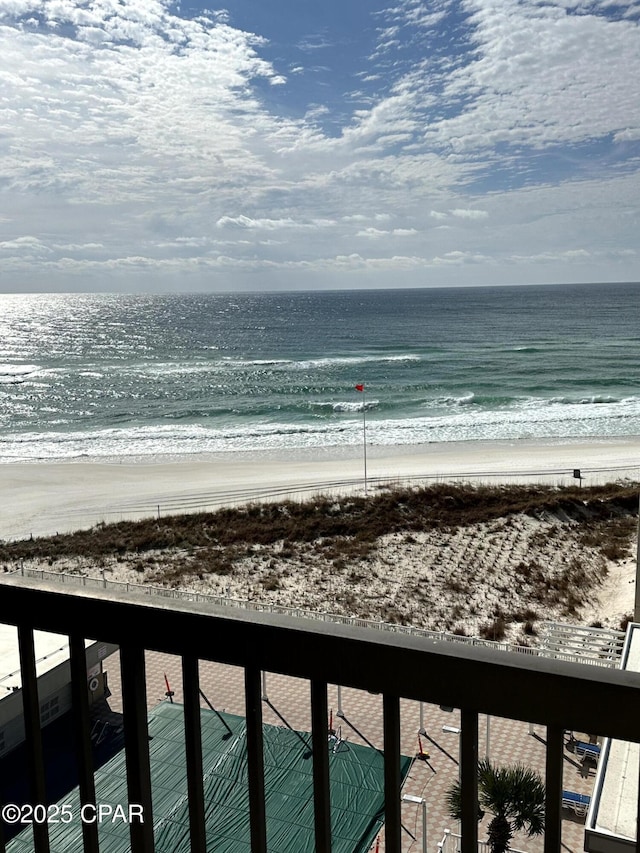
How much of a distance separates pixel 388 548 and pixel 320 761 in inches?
675

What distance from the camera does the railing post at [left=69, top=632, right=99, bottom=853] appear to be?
1544mm

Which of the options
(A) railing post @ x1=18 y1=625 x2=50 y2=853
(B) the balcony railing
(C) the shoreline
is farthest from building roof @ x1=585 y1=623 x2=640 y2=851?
(C) the shoreline

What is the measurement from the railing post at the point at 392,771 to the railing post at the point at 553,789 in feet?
0.86

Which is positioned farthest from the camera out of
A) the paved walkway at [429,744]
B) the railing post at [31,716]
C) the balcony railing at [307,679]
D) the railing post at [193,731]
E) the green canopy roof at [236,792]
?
the paved walkway at [429,744]

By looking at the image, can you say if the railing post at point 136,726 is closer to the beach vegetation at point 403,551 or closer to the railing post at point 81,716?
the railing post at point 81,716

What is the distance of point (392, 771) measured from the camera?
1.36 m

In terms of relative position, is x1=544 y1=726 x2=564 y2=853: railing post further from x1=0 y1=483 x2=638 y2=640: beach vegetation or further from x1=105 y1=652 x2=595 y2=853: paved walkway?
x1=0 y1=483 x2=638 y2=640: beach vegetation

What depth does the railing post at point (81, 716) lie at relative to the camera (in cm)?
154

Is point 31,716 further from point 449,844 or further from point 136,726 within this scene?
point 449,844

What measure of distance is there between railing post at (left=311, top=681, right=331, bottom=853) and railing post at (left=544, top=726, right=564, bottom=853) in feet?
1.29

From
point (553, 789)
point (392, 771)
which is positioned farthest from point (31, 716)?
point (553, 789)

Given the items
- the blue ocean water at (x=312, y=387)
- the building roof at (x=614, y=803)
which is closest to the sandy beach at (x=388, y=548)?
the blue ocean water at (x=312, y=387)

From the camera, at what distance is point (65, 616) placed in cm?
156

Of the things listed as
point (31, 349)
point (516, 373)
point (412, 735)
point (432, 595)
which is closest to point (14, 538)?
point (432, 595)
